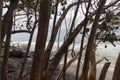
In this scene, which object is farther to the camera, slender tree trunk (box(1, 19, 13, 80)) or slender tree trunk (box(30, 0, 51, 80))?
slender tree trunk (box(1, 19, 13, 80))

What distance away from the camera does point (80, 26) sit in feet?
12.9

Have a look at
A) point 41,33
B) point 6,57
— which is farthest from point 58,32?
point 41,33

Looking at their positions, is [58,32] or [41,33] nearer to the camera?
[41,33]

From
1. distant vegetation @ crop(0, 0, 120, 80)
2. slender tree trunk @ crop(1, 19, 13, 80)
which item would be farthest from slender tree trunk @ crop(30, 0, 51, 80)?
slender tree trunk @ crop(1, 19, 13, 80)

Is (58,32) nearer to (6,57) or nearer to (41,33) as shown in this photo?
(6,57)

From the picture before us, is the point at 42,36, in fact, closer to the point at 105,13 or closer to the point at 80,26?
the point at 80,26

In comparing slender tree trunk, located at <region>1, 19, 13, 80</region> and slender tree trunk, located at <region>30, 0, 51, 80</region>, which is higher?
slender tree trunk, located at <region>30, 0, 51, 80</region>

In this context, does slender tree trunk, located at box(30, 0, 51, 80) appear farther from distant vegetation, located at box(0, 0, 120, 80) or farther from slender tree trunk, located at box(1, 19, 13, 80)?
slender tree trunk, located at box(1, 19, 13, 80)

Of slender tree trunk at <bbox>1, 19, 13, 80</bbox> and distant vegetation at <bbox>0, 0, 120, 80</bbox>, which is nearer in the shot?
distant vegetation at <bbox>0, 0, 120, 80</bbox>

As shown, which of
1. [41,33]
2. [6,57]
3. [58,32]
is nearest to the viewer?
[41,33]

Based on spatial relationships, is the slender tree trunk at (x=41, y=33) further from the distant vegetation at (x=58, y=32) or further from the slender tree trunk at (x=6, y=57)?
the slender tree trunk at (x=6, y=57)

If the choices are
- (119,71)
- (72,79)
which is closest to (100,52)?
(72,79)

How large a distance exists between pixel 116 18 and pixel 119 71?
2209mm

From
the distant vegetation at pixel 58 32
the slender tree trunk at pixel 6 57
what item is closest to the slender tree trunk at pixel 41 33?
the distant vegetation at pixel 58 32
